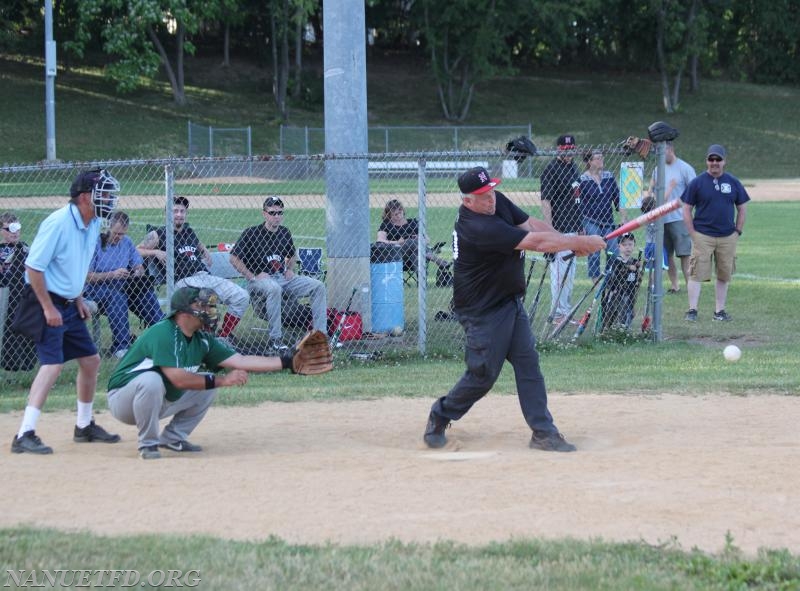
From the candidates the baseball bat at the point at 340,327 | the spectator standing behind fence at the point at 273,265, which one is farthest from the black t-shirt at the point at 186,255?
the baseball bat at the point at 340,327

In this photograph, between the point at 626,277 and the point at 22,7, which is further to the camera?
the point at 22,7

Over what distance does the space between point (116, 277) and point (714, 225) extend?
7.11m

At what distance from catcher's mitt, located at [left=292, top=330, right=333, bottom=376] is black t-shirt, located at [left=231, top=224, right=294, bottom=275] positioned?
415 centimetres

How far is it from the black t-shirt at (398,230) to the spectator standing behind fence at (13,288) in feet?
15.2

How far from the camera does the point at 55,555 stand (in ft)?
16.7

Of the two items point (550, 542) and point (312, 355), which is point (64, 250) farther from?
point (550, 542)

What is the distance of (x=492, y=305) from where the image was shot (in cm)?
748

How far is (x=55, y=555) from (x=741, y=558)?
321 cm

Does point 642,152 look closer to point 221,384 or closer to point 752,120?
point 221,384

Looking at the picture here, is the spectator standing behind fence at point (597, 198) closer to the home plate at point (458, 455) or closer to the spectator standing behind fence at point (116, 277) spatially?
the spectator standing behind fence at point (116, 277)

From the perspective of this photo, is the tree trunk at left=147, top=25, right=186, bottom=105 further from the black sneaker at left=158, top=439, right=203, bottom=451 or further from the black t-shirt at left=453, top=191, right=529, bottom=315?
the black t-shirt at left=453, top=191, right=529, bottom=315

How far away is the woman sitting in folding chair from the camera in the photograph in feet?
45.3

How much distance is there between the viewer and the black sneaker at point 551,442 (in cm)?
744

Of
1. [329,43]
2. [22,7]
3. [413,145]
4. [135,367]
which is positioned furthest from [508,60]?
[135,367]
